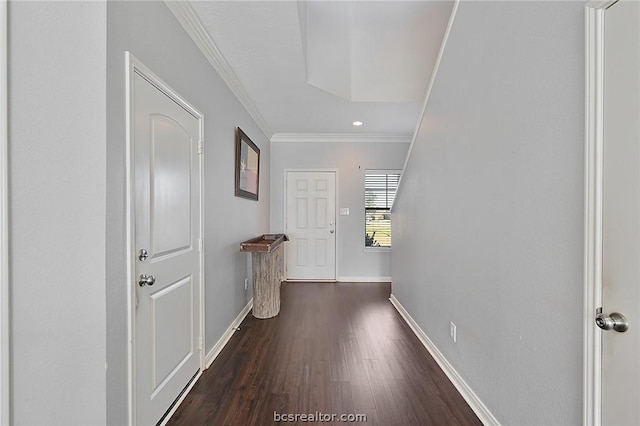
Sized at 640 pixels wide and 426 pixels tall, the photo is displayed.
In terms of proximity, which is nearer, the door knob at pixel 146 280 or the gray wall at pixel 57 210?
the gray wall at pixel 57 210

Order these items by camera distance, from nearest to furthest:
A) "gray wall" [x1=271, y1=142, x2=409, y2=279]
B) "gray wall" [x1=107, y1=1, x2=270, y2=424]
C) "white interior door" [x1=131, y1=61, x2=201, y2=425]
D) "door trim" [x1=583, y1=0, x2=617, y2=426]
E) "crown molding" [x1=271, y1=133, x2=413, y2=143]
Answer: "door trim" [x1=583, y1=0, x2=617, y2=426] < "gray wall" [x1=107, y1=1, x2=270, y2=424] < "white interior door" [x1=131, y1=61, x2=201, y2=425] < "crown molding" [x1=271, y1=133, x2=413, y2=143] < "gray wall" [x1=271, y1=142, x2=409, y2=279]

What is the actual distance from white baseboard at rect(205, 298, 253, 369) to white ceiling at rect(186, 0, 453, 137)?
2.35m

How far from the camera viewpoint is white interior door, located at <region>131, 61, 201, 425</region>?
5.12ft

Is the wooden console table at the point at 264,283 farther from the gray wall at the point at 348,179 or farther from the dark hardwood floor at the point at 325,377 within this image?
the gray wall at the point at 348,179

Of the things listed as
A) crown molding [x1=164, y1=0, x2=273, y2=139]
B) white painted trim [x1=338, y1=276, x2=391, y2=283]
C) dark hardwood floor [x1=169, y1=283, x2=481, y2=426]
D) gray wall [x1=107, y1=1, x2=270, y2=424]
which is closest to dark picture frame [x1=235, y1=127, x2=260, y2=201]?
gray wall [x1=107, y1=1, x2=270, y2=424]

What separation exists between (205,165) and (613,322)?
2386 millimetres

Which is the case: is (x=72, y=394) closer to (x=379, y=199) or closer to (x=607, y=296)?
(x=607, y=296)

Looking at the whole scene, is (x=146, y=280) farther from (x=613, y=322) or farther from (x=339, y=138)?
(x=339, y=138)

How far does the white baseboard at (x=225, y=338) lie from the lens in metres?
2.44

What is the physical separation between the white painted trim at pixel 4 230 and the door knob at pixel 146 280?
39.6 inches

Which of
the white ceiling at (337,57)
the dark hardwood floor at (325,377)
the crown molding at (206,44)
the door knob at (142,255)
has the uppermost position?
the white ceiling at (337,57)

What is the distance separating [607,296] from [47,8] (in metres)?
1.71

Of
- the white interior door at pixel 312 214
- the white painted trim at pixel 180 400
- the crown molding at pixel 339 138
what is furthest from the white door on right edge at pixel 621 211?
the white interior door at pixel 312 214

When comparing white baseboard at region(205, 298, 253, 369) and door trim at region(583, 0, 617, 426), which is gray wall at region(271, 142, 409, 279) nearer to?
white baseboard at region(205, 298, 253, 369)
